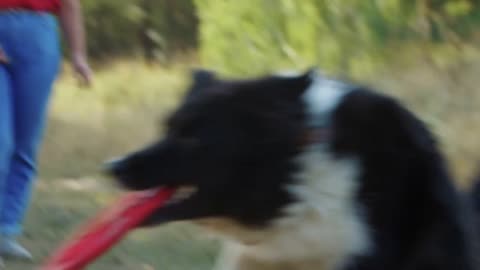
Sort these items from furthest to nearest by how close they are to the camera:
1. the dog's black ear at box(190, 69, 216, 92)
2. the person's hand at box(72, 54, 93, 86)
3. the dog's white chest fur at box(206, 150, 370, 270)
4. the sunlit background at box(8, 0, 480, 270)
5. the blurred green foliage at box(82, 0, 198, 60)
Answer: the blurred green foliage at box(82, 0, 198, 60) < the sunlit background at box(8, 0, 480, 270) < the person's hand at box(72, 54, 93, 86) < the dog's black ear at box(190, 69, 216, 92) < the dog's white chest fur at box(206, 150, 370, 270)

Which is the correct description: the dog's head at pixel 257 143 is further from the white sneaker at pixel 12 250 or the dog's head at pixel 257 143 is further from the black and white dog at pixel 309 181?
the white sneaker at pixel 12 250

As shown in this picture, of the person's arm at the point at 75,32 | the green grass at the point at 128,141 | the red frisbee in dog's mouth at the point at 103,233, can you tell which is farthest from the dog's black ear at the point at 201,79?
the person's arm at the point at 75,32

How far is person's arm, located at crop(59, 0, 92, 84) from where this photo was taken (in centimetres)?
603

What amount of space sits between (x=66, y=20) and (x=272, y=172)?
3617 millimetres

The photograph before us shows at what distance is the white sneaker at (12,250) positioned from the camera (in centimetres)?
650

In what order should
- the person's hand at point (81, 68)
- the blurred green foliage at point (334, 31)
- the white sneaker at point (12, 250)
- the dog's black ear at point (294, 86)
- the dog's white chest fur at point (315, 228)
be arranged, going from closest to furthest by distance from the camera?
the dog's white chest fur at point (315, 228), the dog's black ear at point (294, 86), the person's hand at point (81, 68), the white sneaker at point (12, 250), the blurred green foliage at point (334, 31)

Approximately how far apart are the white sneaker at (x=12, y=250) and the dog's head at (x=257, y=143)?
3937 mm

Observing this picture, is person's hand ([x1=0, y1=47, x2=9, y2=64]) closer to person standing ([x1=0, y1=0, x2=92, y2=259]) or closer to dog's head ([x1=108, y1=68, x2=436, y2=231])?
person standing ([x1=0, y1=0, x2=92, y2=259])

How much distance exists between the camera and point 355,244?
2.63 metres

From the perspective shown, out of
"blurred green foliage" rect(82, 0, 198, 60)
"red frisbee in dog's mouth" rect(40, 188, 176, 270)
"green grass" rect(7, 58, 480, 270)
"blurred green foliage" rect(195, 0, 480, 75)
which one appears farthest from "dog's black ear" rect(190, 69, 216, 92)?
"blurred green foliage" rect(82, 0, 198, 60)

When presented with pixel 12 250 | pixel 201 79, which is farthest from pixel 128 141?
pixel 201 79

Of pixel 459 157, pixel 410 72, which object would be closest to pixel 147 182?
pixel 459 157

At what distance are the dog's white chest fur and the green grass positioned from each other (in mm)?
369

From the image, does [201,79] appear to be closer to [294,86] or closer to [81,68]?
[294,86]
